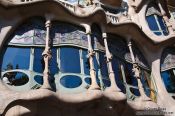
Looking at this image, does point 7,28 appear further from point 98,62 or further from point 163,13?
point 163,13

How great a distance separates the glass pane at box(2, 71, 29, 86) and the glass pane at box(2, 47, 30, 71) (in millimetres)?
277

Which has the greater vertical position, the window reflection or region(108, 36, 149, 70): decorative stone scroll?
the window reflection

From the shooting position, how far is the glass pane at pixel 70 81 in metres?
10.9

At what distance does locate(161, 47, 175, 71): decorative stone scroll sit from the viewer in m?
14.5

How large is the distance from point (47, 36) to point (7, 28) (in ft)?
5.29

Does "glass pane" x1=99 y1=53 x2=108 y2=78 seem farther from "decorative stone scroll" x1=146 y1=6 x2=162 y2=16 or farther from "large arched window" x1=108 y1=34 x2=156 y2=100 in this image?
"decorative stone scroll" x1=146 y1=6 x2=162 y2=16

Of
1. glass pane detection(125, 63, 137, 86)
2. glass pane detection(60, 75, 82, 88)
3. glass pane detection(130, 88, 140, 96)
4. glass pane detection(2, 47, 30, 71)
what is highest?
glass pane detection(2, 47, 30, 71)

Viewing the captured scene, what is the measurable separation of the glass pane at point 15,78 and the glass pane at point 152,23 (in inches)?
310

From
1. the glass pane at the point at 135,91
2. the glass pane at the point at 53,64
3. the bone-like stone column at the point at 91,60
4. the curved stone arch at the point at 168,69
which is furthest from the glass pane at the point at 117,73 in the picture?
the curved stone arch at the point at 168,69

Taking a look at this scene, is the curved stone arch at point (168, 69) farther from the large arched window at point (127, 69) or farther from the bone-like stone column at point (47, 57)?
the bone-like stone column at point (47, 57)

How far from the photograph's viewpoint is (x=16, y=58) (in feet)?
36.7

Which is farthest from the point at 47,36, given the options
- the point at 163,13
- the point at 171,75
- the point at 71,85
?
the point at 163,13

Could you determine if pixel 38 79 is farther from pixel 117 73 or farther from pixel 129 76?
pixel 129 76

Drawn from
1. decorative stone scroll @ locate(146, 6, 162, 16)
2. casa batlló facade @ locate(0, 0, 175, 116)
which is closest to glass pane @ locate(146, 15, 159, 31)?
decorative stone scroll @ locate(146, 6, 162, 16)
